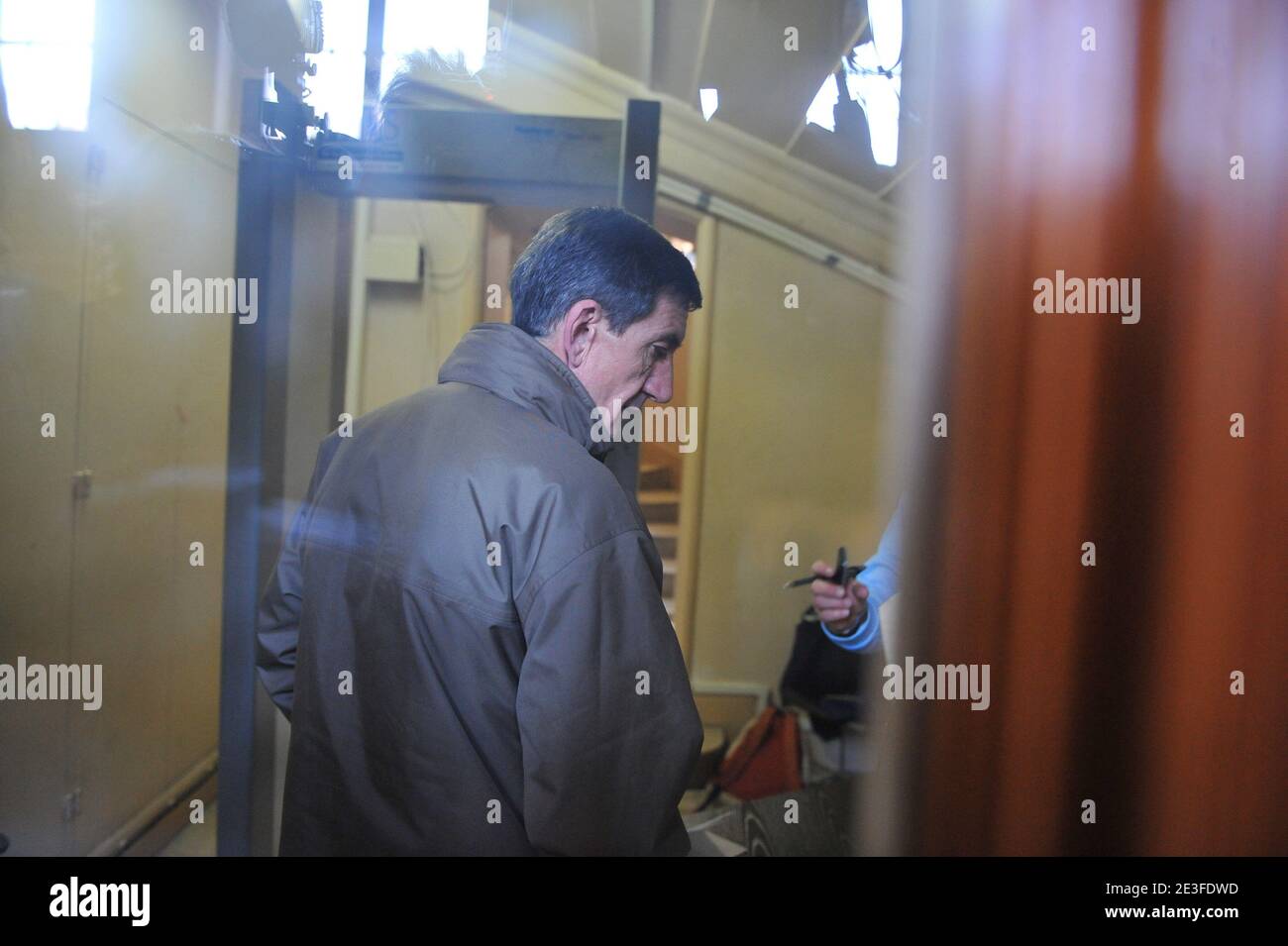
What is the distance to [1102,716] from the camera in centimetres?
105

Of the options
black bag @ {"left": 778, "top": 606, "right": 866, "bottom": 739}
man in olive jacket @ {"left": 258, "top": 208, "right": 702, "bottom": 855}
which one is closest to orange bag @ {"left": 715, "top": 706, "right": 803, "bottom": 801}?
black bag @ {"left": 778, "top": 606, "right": 866, "bottom": 739}

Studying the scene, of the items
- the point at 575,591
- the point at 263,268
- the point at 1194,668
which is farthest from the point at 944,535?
the point at 263,268

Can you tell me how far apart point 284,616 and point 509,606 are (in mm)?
425

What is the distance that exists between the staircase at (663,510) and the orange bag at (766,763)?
47 centimetres

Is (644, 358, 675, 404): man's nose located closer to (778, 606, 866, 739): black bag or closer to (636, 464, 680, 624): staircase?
(636, 464, 680, 624): staircase

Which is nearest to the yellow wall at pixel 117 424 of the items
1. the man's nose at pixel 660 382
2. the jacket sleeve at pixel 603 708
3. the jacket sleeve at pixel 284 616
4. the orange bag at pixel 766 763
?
the jacket sleeve at pixel 284 616

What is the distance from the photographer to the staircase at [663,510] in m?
1.86

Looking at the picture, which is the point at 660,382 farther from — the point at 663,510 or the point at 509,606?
the point at 663,510

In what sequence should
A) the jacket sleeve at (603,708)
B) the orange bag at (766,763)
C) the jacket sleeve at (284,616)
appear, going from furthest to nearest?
the orange bag at (766,763) → the jacket sleeve at (284,616) → the jacket sleeve at (603,708)

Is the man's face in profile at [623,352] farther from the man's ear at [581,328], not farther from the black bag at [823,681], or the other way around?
the black bag at [823,681]

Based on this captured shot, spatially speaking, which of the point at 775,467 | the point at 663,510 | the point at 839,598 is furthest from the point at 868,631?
the point at 775,467

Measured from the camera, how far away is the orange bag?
2676 millimetres

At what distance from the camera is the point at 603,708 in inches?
33.3

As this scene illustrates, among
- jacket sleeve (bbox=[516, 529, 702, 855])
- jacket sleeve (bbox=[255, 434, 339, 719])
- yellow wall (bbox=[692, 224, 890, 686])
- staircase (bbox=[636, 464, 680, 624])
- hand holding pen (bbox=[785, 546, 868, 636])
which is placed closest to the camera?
jacket sleeve (bbox=[516, 529, 702, 855])
